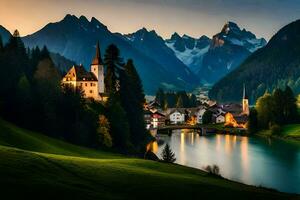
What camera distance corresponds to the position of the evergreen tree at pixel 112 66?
101025 mm

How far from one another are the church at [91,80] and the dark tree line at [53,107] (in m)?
7.38

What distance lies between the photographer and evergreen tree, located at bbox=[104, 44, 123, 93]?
101 m

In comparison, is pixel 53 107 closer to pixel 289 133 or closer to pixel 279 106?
pixel 289 133

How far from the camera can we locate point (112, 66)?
4006 inches

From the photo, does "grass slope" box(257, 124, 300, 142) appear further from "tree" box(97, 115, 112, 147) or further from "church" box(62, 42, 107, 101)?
"tree" box(97, 115, 112, 147)

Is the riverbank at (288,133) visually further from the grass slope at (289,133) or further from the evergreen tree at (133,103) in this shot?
the evergreen tree at (133,103)

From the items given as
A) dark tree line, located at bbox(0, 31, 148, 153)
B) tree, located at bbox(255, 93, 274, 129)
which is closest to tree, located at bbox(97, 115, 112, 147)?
dark tree line, located at bbox(0, 31, 148, 153)

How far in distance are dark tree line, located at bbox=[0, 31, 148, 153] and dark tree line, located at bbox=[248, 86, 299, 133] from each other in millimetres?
71126

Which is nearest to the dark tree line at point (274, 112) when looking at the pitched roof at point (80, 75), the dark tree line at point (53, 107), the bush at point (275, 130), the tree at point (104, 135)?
the bush at point (275, 130)

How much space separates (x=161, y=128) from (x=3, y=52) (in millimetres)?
95439

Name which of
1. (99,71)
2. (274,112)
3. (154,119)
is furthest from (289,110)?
(99,71)

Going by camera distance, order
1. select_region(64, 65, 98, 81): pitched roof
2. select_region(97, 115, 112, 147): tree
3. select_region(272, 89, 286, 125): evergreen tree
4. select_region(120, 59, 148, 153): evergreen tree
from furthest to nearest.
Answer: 1. select_region(272, 89, 286, 125): evergreen tree
2. select_region(64, 65, 98, 81): pitched roof
3. select_region(120, 59, 148, 153): evergreen tree
4. select_region(97, 115, 112, 147): tree

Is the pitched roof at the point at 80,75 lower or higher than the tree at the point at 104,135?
higher

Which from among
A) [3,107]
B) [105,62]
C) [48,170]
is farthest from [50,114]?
[48,170]
